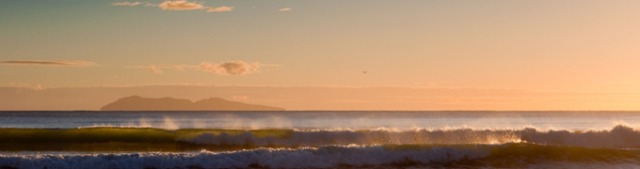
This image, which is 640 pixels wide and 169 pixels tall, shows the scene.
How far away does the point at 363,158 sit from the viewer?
2680cm

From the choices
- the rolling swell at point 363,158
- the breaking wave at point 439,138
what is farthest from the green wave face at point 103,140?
the rolling swell at point 363,158

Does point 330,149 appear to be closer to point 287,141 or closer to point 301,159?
point 301,159

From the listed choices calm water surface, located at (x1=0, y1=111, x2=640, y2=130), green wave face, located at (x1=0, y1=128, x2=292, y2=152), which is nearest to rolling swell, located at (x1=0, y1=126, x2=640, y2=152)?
green wave face, located at (x1=0, y1=128, x2=292, y2=152)

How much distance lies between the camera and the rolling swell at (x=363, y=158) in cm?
2466

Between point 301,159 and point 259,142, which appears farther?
point 259,142

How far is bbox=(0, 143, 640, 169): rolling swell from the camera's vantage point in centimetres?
2466

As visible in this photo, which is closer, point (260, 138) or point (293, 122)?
point (260, 138)

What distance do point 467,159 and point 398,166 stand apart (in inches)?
127

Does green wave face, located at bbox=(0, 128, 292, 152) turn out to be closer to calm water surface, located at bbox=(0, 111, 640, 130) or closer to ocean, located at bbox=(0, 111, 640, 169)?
ocean, located at bbox=(0, 111, 640, 169)

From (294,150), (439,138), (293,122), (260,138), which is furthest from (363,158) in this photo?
(293,122)

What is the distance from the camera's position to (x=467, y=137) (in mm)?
42688

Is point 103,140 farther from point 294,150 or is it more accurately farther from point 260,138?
point 294,150

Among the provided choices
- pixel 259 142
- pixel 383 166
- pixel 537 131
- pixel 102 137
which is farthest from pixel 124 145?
pixel 537 131

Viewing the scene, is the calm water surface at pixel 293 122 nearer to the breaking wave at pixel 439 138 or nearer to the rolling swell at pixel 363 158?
the breaking wave at pixel 439 138
